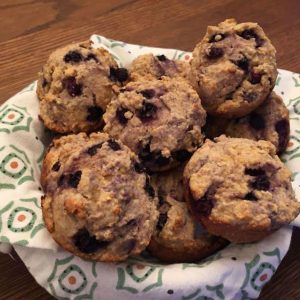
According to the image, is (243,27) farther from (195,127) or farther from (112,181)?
(112,181)

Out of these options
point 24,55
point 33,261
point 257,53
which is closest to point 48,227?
point 33,261

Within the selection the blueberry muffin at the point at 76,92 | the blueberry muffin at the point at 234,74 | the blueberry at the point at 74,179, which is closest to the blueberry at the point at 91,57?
the blueberry muffin at the point at 76,92

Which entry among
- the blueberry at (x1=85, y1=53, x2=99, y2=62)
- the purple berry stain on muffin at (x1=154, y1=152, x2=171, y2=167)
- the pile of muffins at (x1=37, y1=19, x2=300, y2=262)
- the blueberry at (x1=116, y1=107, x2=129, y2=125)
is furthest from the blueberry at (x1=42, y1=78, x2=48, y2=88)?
the purple berry stain on muffin at (x1=154, y1=152, x2=171, y2=167)

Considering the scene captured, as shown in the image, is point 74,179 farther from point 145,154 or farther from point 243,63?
point 243,63

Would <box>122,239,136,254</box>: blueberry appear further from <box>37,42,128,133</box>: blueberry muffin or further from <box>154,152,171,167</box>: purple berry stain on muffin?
<box>37,42,128,133</box>: blueberry muffin

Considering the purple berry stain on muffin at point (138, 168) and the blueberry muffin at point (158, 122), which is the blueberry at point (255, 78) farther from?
the purple berry stain on muffin at point (138, 168)

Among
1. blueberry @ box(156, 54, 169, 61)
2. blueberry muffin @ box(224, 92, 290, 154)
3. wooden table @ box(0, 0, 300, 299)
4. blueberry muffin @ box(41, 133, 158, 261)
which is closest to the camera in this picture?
blueberry muffin @ box(41, 133, 158, 261)

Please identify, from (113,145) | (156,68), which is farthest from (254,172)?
(156,68)
